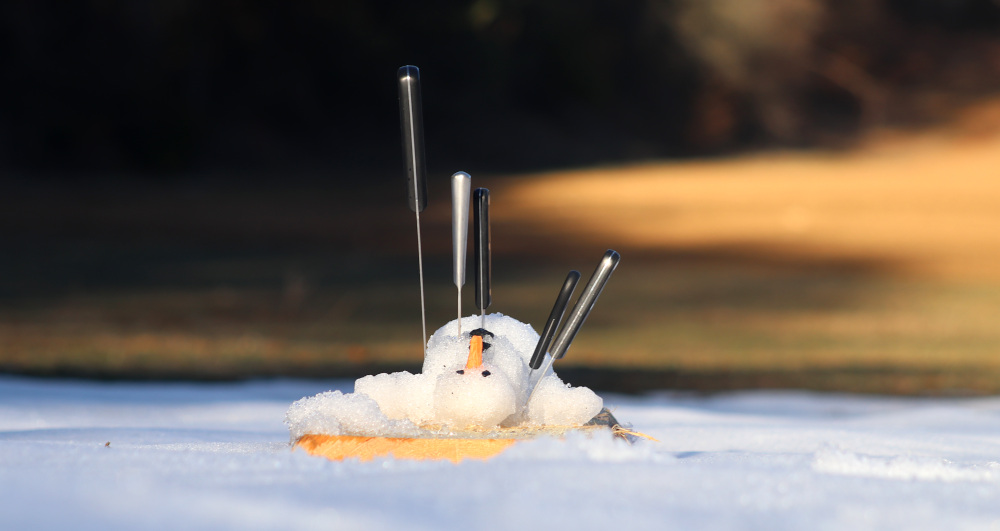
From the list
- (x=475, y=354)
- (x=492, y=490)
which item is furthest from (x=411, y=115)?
(x=492, y=490)

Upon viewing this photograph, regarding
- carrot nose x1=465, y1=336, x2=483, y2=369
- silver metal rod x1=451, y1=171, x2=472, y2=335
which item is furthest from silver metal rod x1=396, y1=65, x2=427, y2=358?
carrot nose x1=465, y1=336, x2=483, y2=369

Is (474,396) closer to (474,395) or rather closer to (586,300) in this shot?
(474,395)

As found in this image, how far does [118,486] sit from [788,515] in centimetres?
46

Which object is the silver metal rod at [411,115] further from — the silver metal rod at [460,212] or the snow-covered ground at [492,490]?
the snow-covered ground at [492,490]

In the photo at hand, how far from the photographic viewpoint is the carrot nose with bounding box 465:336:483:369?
87 centimetres

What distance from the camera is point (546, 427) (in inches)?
34.8

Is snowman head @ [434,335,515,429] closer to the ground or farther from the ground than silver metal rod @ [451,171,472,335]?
closer to the ground

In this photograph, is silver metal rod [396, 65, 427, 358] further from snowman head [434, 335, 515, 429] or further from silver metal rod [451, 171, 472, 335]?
snowman head [434, 335, 515, 429]

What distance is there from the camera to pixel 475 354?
88 centimetres

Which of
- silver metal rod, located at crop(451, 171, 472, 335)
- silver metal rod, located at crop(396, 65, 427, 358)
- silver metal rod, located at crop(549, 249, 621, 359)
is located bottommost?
silver metal rod, located at crop(549, 249, 621, 359)

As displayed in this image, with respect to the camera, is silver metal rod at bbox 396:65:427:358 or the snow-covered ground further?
silver metal rod at bbox 396:65:427:358

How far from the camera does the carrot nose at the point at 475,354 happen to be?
0.87 m

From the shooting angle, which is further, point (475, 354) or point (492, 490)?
point (475, 354)

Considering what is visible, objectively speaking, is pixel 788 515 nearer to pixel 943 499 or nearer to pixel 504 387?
pixel 943 499
